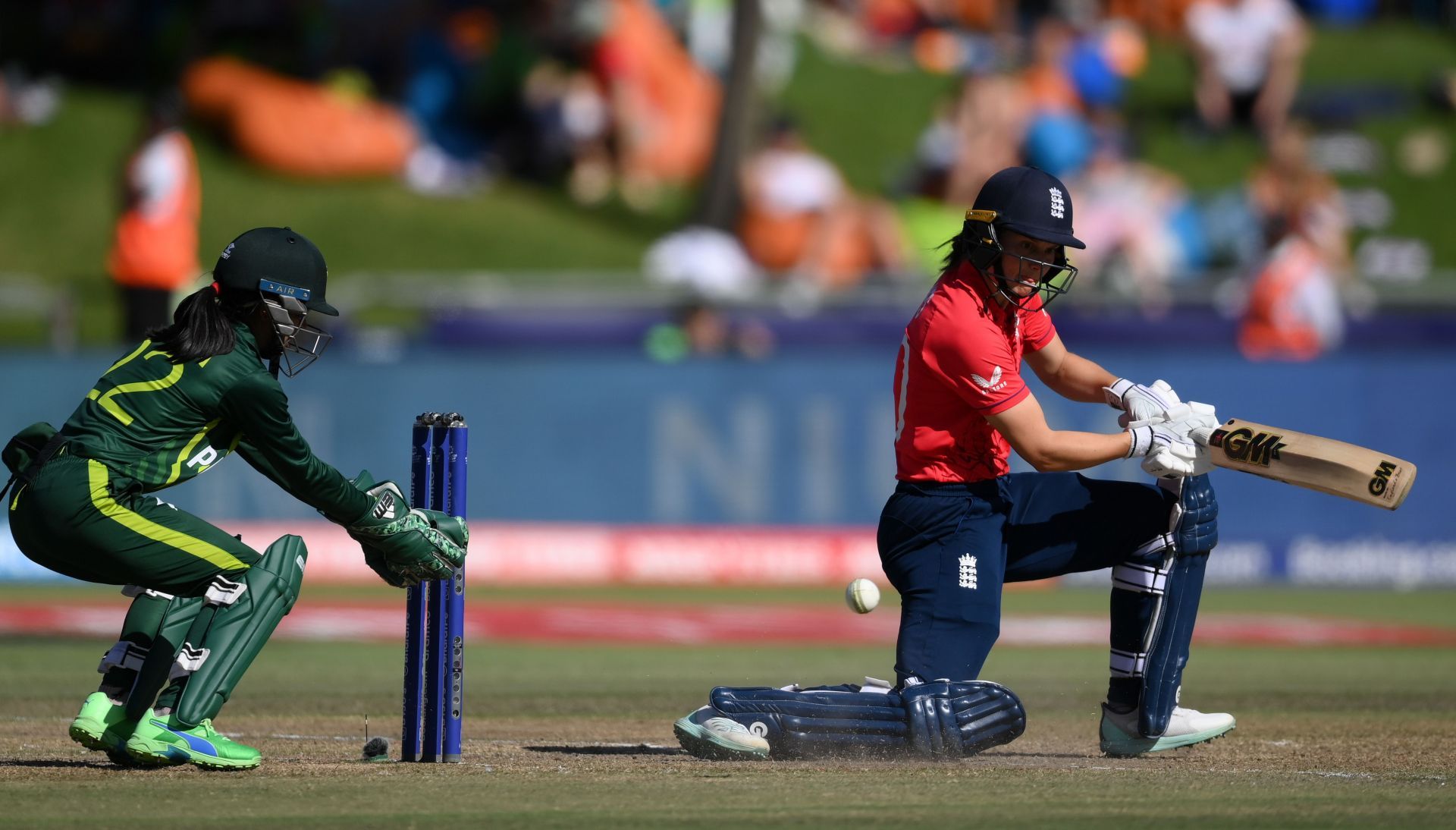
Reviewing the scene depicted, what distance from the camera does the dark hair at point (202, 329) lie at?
6.27 m

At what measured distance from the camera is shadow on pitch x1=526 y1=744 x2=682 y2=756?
709cm

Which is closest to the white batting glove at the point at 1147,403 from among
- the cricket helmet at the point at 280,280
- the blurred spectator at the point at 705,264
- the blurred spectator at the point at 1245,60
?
the cricket helmet at the point at 280,280

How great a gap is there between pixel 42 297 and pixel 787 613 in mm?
6439

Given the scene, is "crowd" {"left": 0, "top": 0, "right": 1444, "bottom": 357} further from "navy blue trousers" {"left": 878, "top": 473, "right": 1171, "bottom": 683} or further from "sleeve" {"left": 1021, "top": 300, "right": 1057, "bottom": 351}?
"navy blue trousers" {"left": 878, "top": 473, "right": 1171, "bottom": 683}

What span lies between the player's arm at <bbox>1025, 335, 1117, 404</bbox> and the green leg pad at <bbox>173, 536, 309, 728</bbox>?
2.90 metres

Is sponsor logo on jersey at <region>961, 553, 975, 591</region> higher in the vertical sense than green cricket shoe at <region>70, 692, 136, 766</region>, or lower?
higher

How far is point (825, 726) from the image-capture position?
22.1 ft

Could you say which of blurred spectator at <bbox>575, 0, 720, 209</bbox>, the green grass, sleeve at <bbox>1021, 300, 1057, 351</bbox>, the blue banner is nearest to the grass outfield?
sleeve at <bbox>1021, 300, 1057, 351</bbox>

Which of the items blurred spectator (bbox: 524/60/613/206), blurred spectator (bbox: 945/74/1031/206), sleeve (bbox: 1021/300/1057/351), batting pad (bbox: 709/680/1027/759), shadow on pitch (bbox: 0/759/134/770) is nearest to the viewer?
shadow on pitch (bbox: 0/759/134/770)

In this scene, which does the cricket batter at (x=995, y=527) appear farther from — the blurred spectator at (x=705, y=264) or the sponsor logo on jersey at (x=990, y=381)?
the blurred spectator at (x=705, y=264)

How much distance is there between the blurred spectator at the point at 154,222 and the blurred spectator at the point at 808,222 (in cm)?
566

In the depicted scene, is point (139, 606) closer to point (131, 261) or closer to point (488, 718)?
point (488, 718)

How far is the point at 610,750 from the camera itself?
7211 mm

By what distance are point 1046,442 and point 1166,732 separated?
1210 mm
